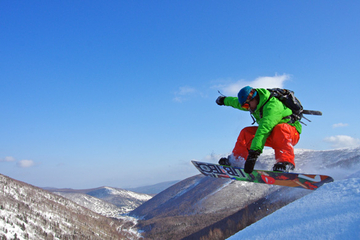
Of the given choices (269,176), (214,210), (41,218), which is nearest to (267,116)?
(269,176)

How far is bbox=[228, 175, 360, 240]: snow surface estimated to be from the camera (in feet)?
10.3

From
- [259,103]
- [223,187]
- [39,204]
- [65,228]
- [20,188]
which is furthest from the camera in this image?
[223,187]

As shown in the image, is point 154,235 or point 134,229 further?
point 134,229

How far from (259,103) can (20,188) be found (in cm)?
16942

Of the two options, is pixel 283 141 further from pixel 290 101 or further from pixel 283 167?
pixel 290 101

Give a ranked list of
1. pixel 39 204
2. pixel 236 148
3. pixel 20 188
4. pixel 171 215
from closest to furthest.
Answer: pixel 236 148 → pixel 39 204 → pixel 20 188 → pixel 171 215

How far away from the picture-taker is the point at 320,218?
11.6 feet

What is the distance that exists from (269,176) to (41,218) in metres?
141

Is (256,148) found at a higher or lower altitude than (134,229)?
higher

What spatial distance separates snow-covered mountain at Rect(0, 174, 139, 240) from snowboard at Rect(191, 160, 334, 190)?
384ft

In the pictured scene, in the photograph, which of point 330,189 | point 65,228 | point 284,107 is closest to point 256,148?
point 284,107

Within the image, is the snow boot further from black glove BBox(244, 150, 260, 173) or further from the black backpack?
the black backpack

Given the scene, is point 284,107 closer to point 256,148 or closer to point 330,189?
point 256,148

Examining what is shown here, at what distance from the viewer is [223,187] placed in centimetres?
16575
